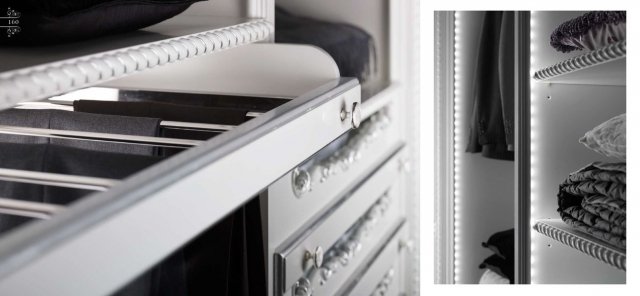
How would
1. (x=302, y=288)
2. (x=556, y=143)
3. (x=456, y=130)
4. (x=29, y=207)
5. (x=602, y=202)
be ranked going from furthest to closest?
(x=456, y=130), (x=556, y=143), (x=602, y=202), (x=302, y=288), (x=29, y=207)

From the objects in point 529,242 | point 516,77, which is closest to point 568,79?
point 516,77

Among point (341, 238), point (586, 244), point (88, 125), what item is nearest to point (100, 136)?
point (88, 125)

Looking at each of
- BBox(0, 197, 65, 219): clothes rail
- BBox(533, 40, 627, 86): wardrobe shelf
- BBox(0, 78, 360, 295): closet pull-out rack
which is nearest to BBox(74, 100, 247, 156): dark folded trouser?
BBox(0, 78, 360, 295): closet pull-out rack

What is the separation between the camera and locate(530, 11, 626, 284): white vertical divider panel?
1.74 meters

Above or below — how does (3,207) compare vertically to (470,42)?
below

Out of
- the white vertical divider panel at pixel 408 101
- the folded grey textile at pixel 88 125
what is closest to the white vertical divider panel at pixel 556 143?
the white vertical divider panel at pixel 408 101

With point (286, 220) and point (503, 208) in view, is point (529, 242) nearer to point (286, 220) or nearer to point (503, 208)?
point (503, 208)

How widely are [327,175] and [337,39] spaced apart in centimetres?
76

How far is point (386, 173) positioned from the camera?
1.87m

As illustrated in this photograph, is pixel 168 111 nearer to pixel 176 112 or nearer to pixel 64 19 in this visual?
pixel 176 112

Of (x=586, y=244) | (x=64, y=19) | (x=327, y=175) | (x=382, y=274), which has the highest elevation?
(x=64, y=19)

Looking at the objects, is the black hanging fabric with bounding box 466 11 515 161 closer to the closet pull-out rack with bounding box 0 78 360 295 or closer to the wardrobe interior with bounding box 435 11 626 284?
the wardrobe interior with bounding box 435 11 626 284

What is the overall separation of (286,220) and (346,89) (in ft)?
0.68

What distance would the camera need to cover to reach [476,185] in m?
1.91
